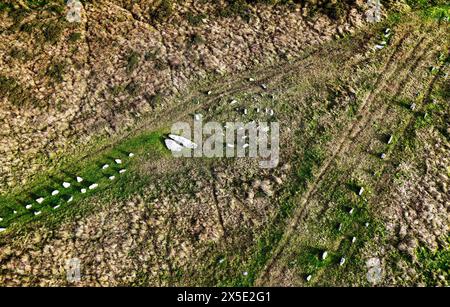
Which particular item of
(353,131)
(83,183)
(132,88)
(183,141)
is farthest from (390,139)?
(83,183)

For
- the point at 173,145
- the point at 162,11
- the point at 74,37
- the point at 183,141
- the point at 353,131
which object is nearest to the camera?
the point at 173,145

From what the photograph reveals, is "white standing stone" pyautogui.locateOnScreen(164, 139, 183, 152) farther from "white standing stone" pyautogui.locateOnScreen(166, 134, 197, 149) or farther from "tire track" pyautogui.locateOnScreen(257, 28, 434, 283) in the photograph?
"tire track" pyautogui.locateOnScreen(257, 28, 434, 283)

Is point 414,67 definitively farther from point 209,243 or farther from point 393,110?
point 209,243

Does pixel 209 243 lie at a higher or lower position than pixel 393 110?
lower

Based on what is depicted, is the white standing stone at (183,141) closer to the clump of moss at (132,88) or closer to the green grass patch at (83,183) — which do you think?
the green grass patch at (83,183)

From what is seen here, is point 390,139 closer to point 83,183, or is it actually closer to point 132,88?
point 132,88

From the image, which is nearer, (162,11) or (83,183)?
(83,183)

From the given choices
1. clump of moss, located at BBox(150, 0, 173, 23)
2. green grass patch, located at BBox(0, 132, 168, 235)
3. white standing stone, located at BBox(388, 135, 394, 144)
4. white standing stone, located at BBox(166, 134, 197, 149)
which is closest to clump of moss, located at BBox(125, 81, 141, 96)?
green grass patch, located at BBox(0, 132, 168, 235)

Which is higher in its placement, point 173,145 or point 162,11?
point 162,11
